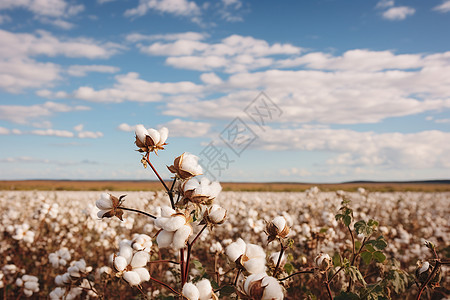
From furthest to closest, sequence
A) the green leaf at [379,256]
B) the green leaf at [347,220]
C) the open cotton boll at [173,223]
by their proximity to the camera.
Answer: the green leaf at [347,220] → the green leaf at [379,256] → the open cotton boll at [173,223]

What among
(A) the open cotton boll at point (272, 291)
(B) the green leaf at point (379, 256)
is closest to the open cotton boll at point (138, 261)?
(A) the open cotton boll at point (272, 291)

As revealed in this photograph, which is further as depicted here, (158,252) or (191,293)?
(158,252)

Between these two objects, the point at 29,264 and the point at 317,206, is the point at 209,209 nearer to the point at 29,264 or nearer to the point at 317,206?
the point at 29,264

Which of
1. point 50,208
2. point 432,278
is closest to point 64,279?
point 432,278

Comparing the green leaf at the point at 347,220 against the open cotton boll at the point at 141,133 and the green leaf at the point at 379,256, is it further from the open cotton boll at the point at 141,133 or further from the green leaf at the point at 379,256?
the open cotton boll at the point at 141,133

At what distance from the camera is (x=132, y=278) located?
1.60 m

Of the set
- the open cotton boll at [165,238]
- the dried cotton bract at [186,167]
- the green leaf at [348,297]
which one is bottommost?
the green leaf at [348,297]

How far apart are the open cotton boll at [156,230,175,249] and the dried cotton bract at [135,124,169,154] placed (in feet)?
1.26

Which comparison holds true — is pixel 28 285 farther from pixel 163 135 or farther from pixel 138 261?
pixel 163 135

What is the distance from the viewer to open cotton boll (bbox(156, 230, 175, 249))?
1405mm

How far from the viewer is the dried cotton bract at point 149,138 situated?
1.60 m

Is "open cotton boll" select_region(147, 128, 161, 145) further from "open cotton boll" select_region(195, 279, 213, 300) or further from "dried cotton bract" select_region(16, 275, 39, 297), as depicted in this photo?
"dried cotton bract" select_region(16, 275, 39, 297)

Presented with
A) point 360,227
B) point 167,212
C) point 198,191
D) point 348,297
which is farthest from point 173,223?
point 360,227

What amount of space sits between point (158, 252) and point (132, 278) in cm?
345
